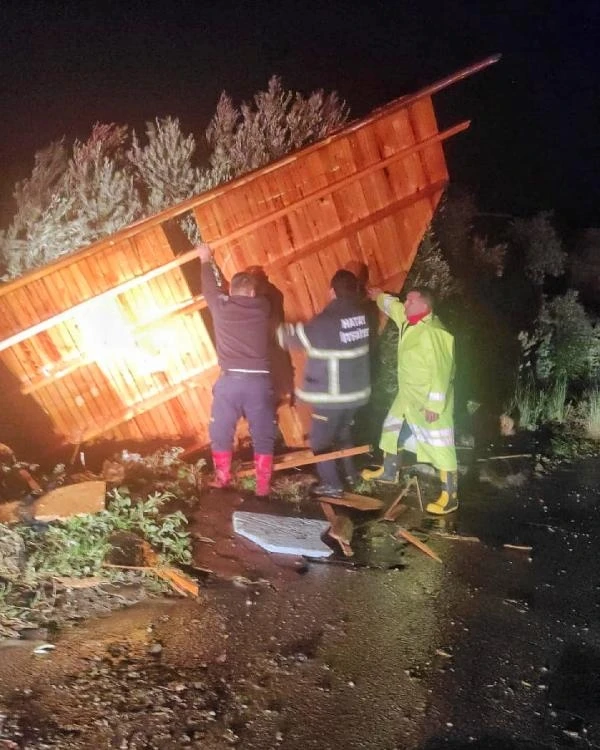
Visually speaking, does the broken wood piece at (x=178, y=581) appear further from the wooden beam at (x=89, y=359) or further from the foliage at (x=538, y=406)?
the foliage at (x=538, y=406)

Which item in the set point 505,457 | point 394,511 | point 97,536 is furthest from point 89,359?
point 505,457

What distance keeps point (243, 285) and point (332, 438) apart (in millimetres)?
1643

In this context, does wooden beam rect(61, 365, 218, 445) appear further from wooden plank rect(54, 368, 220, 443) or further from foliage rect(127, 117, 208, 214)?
foliage rect(127, 117, 208, 214)

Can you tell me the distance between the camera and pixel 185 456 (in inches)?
252

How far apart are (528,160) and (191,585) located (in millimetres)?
20192

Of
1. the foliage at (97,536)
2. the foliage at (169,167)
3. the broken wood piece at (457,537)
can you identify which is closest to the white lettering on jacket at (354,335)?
the broken wood piece at (457,537)

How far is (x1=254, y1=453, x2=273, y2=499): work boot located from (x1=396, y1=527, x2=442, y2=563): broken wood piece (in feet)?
3.95

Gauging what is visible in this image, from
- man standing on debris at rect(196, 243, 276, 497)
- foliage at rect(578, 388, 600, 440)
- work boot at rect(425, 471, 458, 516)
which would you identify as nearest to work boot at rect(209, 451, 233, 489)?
man standing on debris at rect(196, 243, 276, 497)

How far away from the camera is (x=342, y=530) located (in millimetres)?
5324

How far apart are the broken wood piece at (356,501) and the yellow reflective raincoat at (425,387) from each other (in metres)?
0.54

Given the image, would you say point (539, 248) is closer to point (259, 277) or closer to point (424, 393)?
point (424, 393)

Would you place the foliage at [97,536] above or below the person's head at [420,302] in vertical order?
below

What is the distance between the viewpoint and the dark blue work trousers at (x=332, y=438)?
6.07 m

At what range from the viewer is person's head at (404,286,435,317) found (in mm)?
5613
